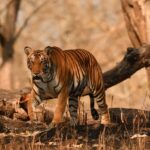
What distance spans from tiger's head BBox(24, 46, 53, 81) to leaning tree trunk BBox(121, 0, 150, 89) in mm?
4275

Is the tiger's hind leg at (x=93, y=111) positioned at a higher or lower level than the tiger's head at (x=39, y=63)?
lower

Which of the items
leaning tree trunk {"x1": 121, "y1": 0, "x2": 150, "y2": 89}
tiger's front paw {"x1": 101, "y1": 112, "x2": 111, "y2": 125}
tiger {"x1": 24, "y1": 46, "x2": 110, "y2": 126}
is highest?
leaning tree trunk {"x1": 121, "y1": 0, "x2": 150, "y2": 89}

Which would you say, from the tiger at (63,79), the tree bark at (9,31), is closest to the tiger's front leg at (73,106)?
the tiger at (63,79)

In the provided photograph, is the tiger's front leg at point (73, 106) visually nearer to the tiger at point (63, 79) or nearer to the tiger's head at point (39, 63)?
the tiger at point (63, 79)

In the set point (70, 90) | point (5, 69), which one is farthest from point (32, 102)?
point (5, 69)

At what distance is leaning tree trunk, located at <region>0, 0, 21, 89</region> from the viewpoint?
75.3 ft

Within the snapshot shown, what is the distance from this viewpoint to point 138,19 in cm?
1301

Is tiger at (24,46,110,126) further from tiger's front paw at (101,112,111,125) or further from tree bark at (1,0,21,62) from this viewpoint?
tree bark at (1,0,21,62)

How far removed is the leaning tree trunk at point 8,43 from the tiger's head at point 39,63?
1397 cm

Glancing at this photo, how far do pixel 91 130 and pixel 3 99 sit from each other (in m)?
2.13

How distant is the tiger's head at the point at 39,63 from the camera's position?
8.51 metres

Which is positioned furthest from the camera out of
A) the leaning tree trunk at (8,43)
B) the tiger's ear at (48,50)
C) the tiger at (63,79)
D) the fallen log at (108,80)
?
the leaning tree trunk at (8,43)

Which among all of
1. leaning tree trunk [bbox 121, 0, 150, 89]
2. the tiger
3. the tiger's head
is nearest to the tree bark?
leaning tree trunk [bbox 121, 0, 150, 89]

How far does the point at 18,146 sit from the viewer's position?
7461 mm
